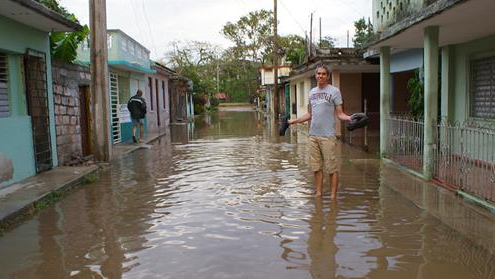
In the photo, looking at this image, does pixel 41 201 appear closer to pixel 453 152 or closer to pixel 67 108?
pixel 67 108

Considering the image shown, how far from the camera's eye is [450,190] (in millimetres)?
7152

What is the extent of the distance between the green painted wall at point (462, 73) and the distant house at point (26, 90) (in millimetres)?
7743

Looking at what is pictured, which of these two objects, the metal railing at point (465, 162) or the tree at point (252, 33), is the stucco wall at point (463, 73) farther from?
the tree at point (252, 33)

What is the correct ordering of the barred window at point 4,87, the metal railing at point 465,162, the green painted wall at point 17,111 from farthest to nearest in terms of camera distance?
1. the barred window at point 4,87
2. the green painted wall at point 17,111
3. the metal railing at point 465,162

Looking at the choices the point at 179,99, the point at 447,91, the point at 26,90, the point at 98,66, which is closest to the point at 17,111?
the point at 26,90

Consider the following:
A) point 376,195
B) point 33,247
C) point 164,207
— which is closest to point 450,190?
point 376,195

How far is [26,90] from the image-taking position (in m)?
9.04

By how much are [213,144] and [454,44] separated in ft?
25.9

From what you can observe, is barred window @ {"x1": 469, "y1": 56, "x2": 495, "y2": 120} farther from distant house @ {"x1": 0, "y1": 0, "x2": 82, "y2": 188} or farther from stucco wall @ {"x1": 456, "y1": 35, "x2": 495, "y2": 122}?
distant house @ {"x1": 0, "y1": 0, "x2": 82, "y2": 188}

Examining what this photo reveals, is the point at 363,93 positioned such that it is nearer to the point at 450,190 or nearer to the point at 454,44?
the point at 454,44

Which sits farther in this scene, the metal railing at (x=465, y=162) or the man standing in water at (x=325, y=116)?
the man standing in water at (x=325, y=116)

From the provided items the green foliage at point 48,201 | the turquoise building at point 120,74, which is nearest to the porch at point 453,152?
the green foliage at point 48,201

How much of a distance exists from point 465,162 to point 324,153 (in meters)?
1.92

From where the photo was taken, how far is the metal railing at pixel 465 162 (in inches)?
247
